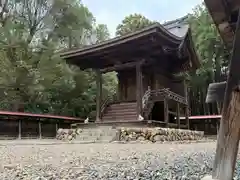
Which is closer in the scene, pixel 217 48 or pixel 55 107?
pixel 55 107

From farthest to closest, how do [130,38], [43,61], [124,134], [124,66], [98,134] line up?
[43,61]
[124,66]
[130,38]
[98,134]
[124,134]

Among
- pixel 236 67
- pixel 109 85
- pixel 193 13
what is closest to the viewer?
pixel 236 67

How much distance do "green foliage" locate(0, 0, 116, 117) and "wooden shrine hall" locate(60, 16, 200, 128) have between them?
12.6ft

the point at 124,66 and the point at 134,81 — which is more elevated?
the point at 124,66

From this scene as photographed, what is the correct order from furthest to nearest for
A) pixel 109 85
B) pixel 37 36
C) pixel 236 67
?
pixel 109 85, pixel 37 36, pixel 236 67

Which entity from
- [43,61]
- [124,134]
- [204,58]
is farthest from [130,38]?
[204,58]

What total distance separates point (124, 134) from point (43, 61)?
9225 millimetres

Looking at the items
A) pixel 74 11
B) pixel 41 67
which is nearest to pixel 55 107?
pixel 41 67

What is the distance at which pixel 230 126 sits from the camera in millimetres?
1885

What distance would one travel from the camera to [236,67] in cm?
188

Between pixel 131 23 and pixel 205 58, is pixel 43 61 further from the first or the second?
pixel 131 23

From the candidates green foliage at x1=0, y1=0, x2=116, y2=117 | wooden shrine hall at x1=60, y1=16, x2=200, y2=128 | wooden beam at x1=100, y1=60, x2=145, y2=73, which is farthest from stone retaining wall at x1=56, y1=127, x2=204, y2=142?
green foliage at x1=0, y1=0, x2=116, y2=117

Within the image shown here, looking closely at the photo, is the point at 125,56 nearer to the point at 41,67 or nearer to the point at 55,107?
the point at 41,67

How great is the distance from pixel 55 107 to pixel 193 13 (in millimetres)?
14945
